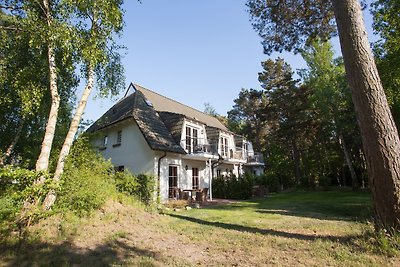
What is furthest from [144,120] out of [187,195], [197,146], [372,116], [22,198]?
[372,116]

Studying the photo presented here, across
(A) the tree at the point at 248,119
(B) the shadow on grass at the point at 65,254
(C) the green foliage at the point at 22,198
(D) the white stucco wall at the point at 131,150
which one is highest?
(A) the tree at the point at 248,119

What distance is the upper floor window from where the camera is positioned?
19802 mm

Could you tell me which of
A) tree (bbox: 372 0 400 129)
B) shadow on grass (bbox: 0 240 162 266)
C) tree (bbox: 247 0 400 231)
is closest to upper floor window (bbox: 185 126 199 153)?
tree (bbox: 372 0 400 129)

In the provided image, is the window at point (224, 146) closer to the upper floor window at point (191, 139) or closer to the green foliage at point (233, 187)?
the green foliage at point (233, 187)

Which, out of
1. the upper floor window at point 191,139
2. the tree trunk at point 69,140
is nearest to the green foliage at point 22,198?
the tree trunk at point 69,140

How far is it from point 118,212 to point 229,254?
14.1 ft

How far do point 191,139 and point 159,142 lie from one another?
156 inches

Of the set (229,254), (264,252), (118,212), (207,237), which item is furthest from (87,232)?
(264,252)

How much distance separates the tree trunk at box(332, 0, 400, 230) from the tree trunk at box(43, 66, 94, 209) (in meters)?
7.46

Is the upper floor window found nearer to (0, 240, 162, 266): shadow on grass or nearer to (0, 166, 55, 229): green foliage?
(0, 166, 55, 229): green foliage

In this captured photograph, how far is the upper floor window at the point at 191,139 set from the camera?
65.0ft

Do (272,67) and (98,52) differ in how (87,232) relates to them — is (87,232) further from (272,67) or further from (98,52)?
(272,67)

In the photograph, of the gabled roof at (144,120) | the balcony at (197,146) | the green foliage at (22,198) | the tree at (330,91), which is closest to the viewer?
the green foliage at (22,198)

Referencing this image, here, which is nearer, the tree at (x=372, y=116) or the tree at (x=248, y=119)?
the tree at (x=372, y=116)
